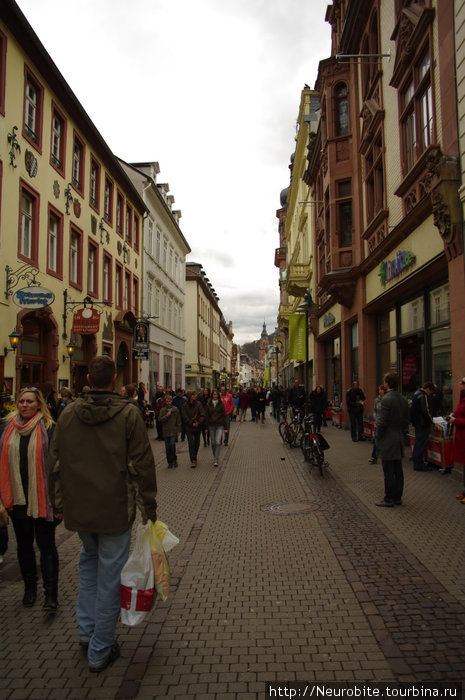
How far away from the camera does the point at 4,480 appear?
13.6 ft

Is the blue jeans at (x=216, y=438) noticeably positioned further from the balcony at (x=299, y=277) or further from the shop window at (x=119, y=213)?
the balcony at (x=299, y=277)

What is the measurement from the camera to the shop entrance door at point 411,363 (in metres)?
12.8

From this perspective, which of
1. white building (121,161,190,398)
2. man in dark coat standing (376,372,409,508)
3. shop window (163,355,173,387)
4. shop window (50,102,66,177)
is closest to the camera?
man in dark coat standing (376,372,409,508)

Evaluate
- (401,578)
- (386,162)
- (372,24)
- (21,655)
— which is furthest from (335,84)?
(21,655)

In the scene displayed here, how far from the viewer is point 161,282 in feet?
113

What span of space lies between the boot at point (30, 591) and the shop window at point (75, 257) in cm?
1511

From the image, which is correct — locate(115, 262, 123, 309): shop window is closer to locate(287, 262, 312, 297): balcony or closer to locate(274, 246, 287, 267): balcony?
locate(287, 262, 312, 297): balcony

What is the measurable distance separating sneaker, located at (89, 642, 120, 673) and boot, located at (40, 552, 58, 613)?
2.83 ft

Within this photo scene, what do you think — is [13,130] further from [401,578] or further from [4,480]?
[401,578]

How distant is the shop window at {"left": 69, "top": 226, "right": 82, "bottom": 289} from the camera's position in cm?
1853

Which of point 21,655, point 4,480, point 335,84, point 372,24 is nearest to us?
point 21,655

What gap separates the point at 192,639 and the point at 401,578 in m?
2.07

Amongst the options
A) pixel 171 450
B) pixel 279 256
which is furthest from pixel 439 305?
pixel 279 256

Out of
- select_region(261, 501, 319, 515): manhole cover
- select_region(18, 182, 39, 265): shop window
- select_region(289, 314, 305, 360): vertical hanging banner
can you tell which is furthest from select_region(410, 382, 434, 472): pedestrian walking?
select_region(289, 314, 305, 360): vertical hanging banner
